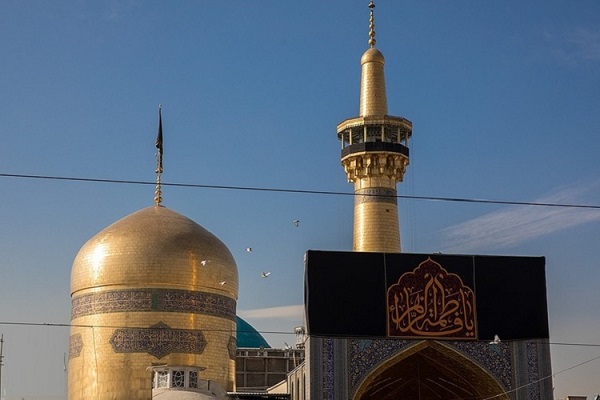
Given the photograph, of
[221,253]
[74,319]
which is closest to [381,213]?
[221,253]

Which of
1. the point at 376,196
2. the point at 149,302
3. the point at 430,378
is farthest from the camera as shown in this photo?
the point at 376,196

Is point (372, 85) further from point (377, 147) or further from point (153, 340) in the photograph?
point (153, 340)

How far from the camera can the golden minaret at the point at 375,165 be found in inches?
1000

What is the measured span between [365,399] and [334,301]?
544cm

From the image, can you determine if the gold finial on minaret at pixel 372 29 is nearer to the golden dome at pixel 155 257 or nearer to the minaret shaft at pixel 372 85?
the minaret shaft at pixel 372 85

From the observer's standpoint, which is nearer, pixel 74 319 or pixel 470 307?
pixel 470 307

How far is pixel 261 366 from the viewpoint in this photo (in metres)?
32.7

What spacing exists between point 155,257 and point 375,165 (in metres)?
6.06

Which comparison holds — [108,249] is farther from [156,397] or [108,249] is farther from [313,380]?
[313,380]

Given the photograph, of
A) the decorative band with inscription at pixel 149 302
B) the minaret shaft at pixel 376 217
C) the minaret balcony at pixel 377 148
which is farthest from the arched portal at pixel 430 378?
the minaret balcony at pixel 377 148

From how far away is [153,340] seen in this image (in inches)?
973

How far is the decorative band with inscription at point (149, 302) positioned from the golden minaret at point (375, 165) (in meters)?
4.09

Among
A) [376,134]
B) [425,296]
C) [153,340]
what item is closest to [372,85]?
[376,134]

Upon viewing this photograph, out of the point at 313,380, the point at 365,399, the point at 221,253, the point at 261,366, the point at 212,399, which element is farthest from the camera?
the point at 261,366
